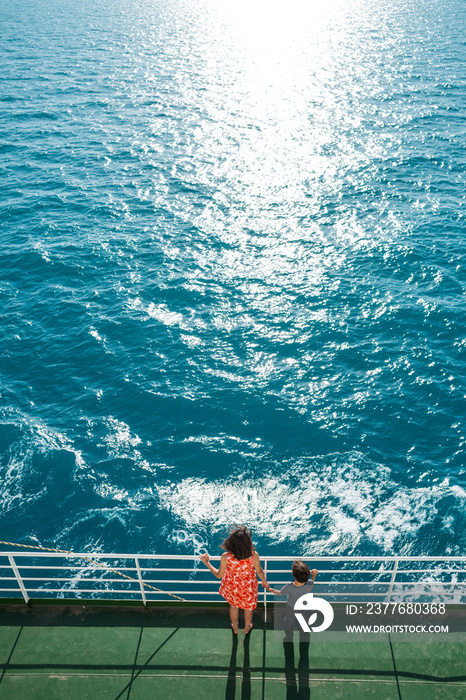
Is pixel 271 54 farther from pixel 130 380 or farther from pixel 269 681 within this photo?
pixel 269 681

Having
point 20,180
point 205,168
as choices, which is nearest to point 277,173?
point 205,168

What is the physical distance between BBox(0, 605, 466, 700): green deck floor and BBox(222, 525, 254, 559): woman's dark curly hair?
119 inches

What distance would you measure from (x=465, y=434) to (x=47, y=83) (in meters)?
74.9

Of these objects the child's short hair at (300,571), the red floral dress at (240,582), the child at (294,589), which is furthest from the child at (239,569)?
the child's short hair at (300,571)

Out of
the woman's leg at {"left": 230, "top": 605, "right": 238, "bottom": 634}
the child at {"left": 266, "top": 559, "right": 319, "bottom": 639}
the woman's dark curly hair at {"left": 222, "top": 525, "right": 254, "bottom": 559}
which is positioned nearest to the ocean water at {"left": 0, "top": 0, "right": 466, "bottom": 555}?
the child at {"left": 266, "top": 559, "right": 319, "bottom": 639}

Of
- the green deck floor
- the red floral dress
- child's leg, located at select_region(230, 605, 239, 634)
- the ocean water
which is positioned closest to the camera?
the red floral dress

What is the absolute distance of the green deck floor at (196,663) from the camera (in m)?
10.2

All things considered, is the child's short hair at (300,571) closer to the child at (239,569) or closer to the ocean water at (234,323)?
the child at (239,569)

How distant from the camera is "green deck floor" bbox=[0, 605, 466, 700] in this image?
10.2 m

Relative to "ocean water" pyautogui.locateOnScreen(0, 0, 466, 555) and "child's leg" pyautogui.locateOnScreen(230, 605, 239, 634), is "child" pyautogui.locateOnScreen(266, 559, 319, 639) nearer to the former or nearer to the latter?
"child's leg" pyautogui.locateOnScreen(230, 605, 239, 634)

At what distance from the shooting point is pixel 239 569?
31.9 ft

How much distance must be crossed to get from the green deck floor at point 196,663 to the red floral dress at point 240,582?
4.66ft

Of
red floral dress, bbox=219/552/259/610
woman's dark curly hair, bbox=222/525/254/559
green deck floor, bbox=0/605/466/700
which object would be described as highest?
woman's dark curly hair, bbox=222/525/254/559

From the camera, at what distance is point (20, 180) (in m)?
48.5
